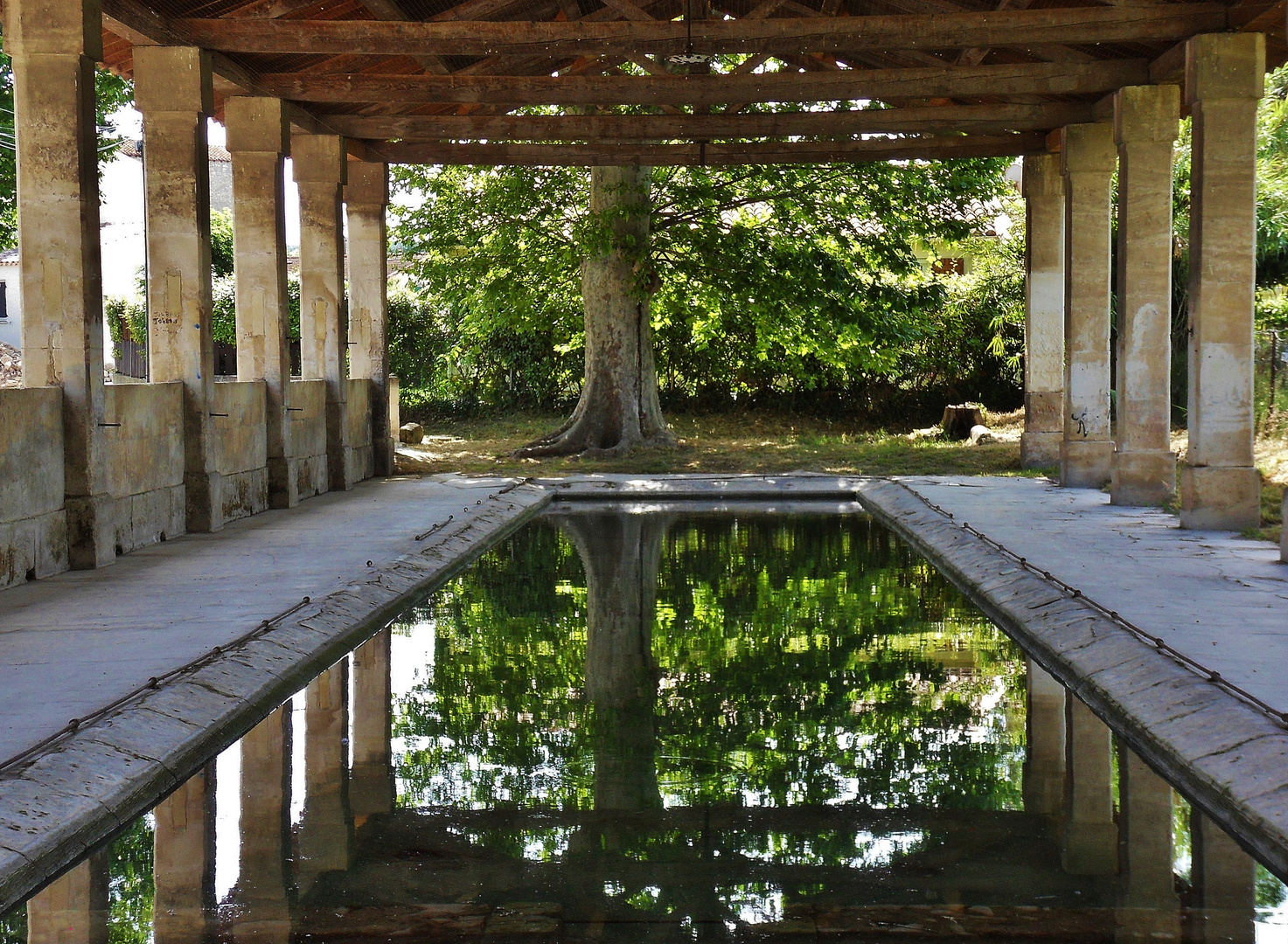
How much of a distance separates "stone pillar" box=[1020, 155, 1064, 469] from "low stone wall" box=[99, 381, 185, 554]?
1084 cm

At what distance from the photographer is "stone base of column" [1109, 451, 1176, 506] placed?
43.5ft

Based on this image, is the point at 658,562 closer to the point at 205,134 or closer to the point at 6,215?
the point at 205,134

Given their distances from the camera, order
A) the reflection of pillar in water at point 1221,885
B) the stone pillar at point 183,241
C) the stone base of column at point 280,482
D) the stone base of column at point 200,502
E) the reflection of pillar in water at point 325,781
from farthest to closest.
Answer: the stone base of column at point 280,482, the stone base of column at point 200,502, the stone pillar at point 183,241, the reflection of pillar in water at point 325,781, the reflection of pillar in water at point 1221,885

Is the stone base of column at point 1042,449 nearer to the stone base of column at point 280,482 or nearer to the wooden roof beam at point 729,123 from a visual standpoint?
the wooden roof beam at point 729,123

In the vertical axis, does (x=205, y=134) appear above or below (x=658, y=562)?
Result: above

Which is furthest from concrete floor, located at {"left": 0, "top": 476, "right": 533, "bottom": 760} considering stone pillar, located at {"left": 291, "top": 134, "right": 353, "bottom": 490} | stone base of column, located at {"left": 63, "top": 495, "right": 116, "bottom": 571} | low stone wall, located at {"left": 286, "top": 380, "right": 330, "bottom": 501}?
stone pillar, located at {"left": 291, "top": 134, "right": 353, "bottom": 490}

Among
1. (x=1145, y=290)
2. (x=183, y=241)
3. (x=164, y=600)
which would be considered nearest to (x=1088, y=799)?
(x=164, y=600)

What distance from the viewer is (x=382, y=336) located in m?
17.9

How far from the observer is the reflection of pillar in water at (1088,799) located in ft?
14.4

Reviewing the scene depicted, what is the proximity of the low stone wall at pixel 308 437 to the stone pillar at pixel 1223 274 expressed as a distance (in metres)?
8.89

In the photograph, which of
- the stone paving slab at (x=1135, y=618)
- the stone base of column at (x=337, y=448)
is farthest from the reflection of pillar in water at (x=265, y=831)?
the stone base of column at (x=337, y=448)

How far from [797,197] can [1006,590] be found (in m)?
12.5

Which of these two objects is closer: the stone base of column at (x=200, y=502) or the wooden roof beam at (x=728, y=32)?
the wooden roof beam at (x=728, y=32)

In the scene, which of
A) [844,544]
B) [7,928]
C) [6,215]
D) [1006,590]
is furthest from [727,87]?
[6,215]
